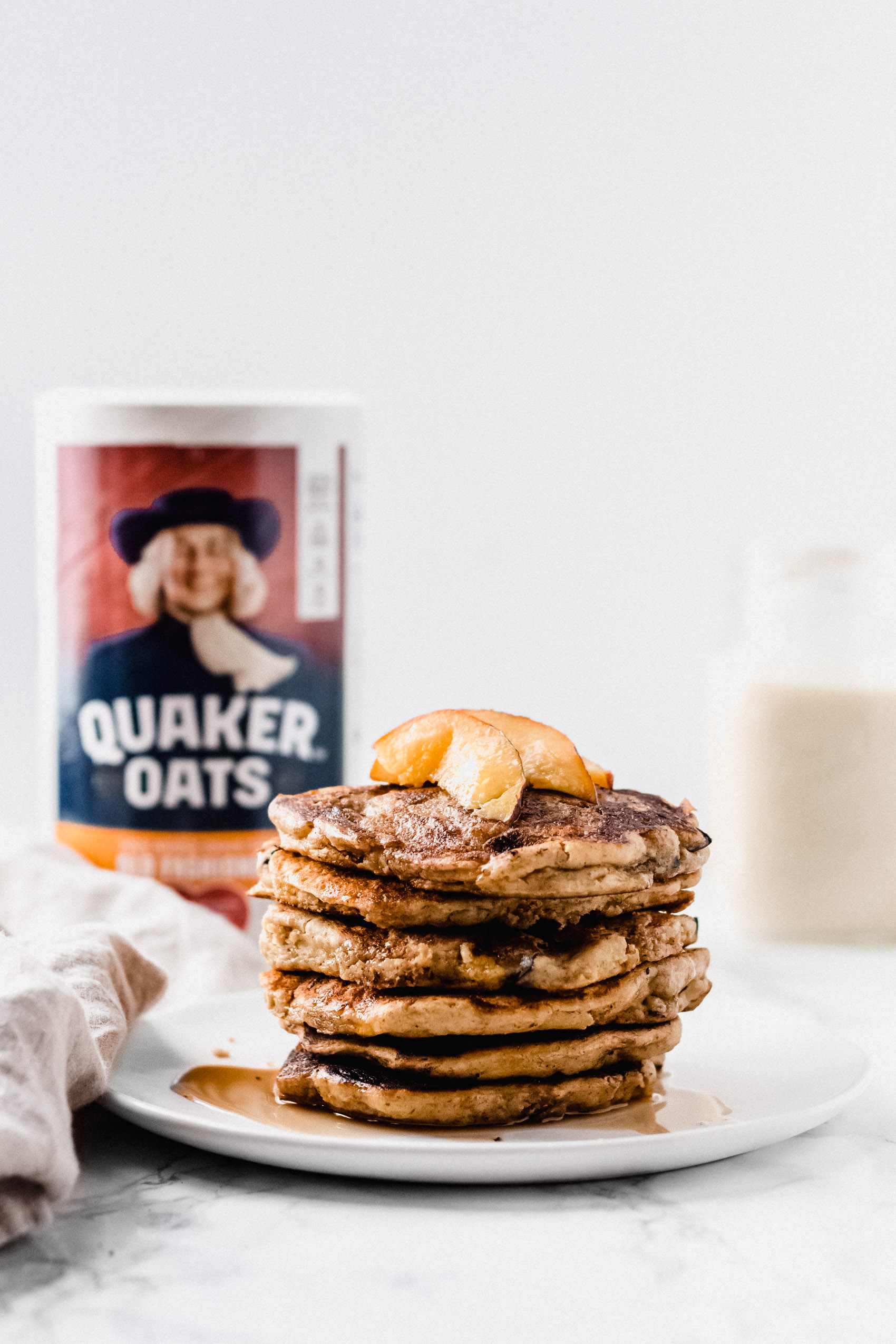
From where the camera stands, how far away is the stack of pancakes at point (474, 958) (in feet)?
3.63

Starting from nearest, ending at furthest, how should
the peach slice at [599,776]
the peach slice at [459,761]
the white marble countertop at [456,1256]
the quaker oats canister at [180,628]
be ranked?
the white marble countertop at [456,1256] → the peach slice at [459,761] → the peach slice at [599,776] → the quaker oats canister at [180,628]

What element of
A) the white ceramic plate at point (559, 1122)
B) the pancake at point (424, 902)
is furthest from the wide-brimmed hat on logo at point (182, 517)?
the pancake at point (424, 902)

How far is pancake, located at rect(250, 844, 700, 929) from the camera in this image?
44.1 inches

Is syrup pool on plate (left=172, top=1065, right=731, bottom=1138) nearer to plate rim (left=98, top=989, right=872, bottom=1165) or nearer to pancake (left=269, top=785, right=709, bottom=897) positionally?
plate rim (left=98, top=989, right=872, bottom=1165)

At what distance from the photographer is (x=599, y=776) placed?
128 cm

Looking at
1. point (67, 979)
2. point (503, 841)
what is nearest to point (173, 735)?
point (67, 979)

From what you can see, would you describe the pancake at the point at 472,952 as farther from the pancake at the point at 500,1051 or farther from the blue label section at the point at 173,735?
the blue label section at the point at 173,735

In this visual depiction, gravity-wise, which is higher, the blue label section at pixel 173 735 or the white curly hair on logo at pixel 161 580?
the white curly hair on logo at pixel 161 580

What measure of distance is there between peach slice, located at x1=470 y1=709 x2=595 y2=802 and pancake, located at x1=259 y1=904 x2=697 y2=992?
0.35 feet

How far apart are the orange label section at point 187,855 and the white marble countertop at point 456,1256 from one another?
0.61 meters

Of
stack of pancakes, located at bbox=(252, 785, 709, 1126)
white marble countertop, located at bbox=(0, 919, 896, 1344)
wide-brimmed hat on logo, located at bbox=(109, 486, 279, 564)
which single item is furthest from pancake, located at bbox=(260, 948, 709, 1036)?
wide-brimmed hat on logo, located at bbox=(109, 486, 279, 564)

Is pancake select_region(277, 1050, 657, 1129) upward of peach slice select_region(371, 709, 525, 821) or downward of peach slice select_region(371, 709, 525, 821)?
downward

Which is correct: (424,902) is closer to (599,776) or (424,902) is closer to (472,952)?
(472,952)

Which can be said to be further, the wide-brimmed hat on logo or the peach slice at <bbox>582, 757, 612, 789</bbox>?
the wide-brimmed hat on logo
